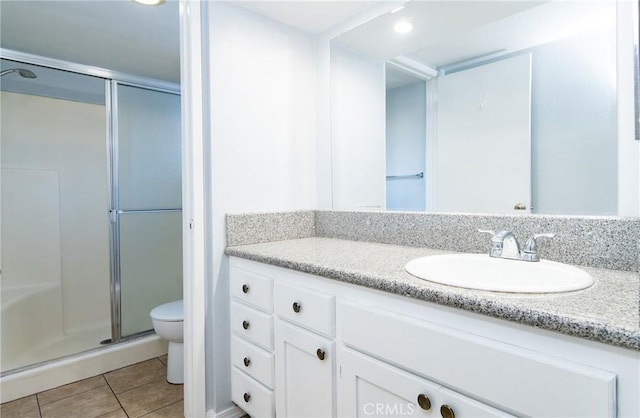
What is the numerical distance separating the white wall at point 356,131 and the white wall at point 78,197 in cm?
188

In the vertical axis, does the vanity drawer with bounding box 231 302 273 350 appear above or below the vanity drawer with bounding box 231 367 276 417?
above

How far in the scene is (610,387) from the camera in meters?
0.59

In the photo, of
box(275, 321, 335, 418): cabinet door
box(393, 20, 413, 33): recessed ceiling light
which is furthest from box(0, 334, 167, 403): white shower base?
box(393, 20, 413, 33): recessed ceiling light

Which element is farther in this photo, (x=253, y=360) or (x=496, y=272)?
(x=253, y=360)

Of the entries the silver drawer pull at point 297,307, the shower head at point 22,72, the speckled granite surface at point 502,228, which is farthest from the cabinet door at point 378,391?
the shower head at point 22,72

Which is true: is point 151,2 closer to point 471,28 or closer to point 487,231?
point 471,28

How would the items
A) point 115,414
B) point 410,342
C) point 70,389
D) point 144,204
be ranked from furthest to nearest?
point 144,204 < point 70,389 < point 115,414 < point 410,342

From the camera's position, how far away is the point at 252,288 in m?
1.42

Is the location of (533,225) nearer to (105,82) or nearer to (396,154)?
(396,154)

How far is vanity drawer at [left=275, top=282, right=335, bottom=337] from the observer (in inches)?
43.7

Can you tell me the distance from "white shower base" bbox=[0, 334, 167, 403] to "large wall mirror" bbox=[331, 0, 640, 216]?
1.61 meters

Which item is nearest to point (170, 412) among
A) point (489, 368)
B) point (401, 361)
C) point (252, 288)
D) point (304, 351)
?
point (252, 288)

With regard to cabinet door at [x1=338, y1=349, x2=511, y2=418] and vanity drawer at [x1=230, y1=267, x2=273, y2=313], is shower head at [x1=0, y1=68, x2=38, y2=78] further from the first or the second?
cabinet door at [x1=338, y1=349, x2=511, y2=418]

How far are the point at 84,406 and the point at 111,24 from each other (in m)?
1.96
